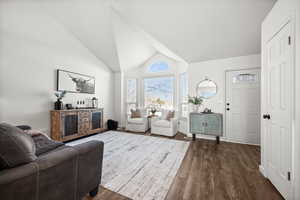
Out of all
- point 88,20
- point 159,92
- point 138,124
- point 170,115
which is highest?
point 88,20

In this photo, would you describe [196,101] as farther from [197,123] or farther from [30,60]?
[30,60]

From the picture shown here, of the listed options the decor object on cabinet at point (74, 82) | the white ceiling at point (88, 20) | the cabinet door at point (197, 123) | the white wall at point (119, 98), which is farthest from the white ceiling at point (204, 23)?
→ the white wall at point (119, 98)

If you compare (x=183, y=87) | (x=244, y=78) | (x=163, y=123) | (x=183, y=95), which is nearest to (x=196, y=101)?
(x=183, y=95)

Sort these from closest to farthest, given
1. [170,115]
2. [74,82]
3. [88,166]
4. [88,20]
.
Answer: [88,166] → [88,20] → [74,82] → [170,115]

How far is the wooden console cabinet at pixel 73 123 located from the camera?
3.04 meters

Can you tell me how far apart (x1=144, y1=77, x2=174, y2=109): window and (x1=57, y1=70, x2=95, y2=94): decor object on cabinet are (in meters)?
2.21

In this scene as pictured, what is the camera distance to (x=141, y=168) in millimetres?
1933

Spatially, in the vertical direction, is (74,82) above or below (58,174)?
above

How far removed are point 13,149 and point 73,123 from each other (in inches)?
112

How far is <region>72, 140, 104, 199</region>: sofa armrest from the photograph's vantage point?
43.6 inches

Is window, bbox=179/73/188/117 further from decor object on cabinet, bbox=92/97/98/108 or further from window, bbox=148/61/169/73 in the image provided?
decor object on cabinet, bbox=92/97/98/108

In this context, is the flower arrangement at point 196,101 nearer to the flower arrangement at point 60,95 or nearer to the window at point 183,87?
the window at point 183,87

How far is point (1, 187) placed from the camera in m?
0.63

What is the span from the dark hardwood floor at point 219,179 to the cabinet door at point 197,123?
74 centimetres
